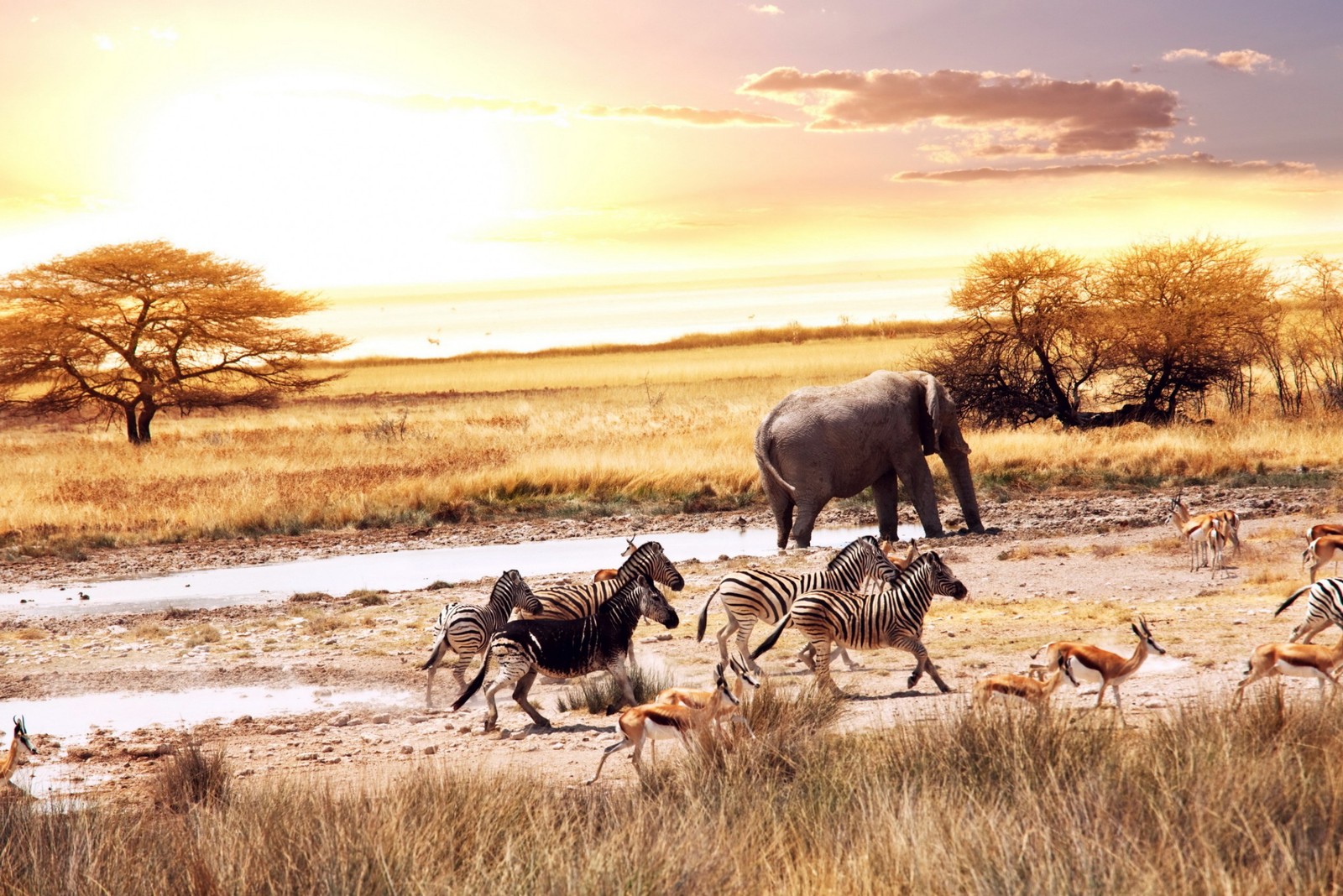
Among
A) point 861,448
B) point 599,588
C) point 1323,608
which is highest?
point 861,448

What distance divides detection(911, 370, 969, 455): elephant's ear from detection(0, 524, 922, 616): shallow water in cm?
162

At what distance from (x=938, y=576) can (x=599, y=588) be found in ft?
10.7

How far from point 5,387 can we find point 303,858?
157ft

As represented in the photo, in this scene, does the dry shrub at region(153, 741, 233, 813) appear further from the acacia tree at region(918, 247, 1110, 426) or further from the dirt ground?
the acacia tree at region(918, 247, 1110, 426)

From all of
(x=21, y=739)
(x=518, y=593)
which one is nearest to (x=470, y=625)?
(x=518, y=593)

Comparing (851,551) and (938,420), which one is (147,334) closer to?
(938,420)

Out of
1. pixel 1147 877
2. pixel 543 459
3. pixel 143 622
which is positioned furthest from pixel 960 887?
pixel 543 459

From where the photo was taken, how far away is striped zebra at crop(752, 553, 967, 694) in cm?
→ 946

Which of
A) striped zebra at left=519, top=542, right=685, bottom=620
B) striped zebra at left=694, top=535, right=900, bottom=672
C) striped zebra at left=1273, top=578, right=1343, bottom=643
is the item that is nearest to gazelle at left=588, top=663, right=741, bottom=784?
striped zebra at left=694, top=535, right=900, bottom=672

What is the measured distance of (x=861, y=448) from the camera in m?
18.8

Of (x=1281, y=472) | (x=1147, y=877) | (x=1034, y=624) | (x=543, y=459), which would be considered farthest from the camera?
(x=543, y=459)

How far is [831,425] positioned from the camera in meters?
18.6

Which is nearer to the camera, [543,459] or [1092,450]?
[1092,450]

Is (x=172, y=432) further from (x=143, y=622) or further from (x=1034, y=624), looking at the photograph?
(x=1034, y=624)
